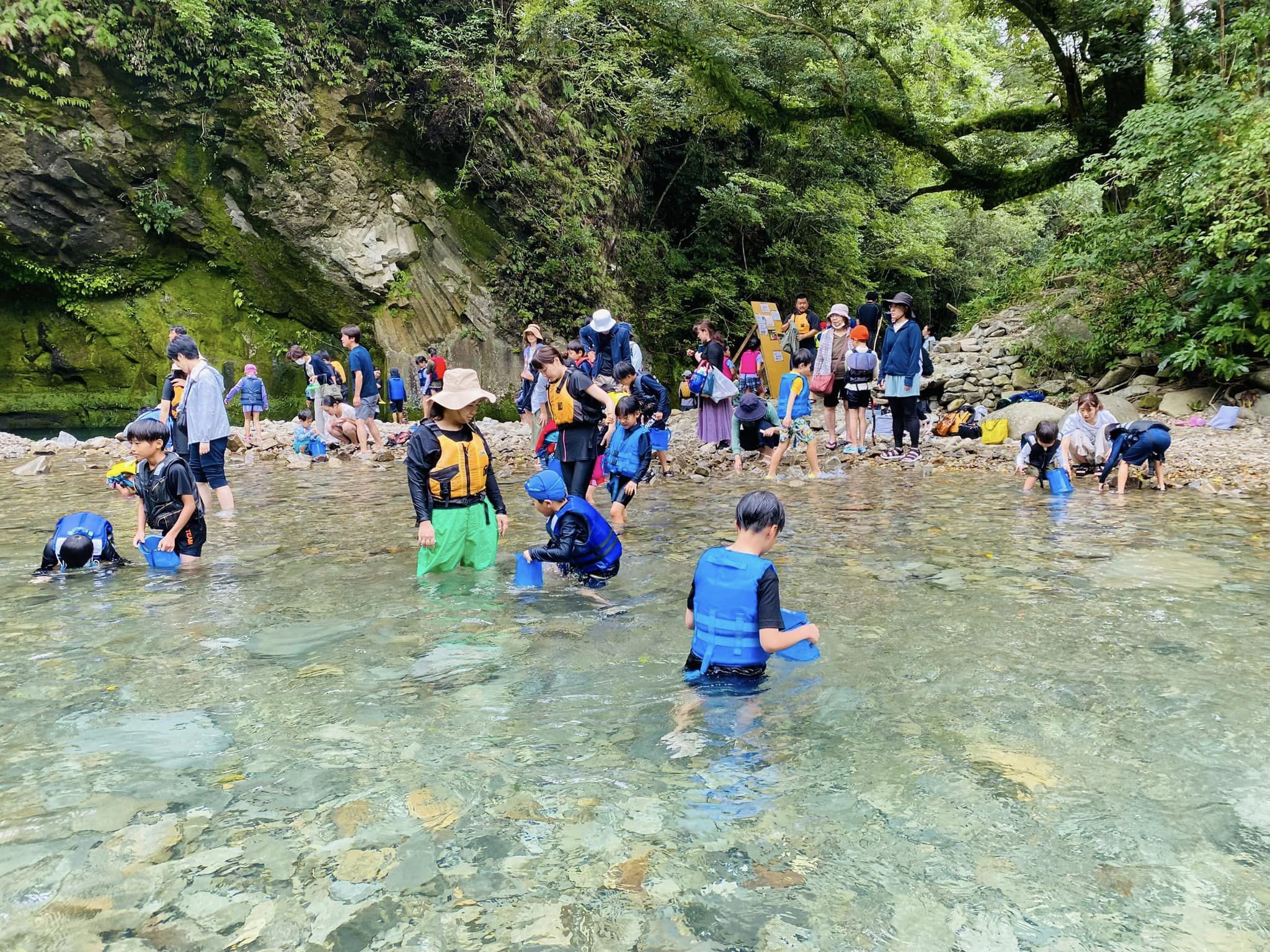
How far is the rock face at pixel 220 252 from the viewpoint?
66.2ft

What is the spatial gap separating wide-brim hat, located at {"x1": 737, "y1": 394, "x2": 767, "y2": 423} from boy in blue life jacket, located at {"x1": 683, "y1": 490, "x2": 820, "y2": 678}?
720cm

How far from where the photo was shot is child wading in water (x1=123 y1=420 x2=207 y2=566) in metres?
6.67

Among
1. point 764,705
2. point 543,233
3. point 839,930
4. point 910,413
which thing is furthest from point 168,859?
point 543,233

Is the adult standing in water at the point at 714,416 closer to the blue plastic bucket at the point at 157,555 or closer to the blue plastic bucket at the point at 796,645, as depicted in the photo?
the blue plastic bucket at the point at 157,555

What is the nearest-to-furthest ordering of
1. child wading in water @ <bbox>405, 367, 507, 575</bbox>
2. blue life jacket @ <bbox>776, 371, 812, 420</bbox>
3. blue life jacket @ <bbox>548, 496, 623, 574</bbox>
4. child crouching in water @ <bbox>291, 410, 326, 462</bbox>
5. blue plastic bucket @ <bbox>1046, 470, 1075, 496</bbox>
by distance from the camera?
child wading in water @ <bbox>405, 367, 507, 575</bbox>
blue life jacket @ <bbox>548, 496, 623, 574</bbox>
blue plastic bucket @ <bbox>1046, 470, 1075, 496</bbox>
blue life jacket @ <bbox>776, 371, 812, 420</bbox>
child crouching in water @ <bbox>291, 410, 326, 462</bbox>

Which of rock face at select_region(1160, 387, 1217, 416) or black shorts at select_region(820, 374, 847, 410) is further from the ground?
black shorts at select_region(820, 374, 847, 410)

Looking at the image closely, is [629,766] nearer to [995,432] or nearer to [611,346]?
[611,346]

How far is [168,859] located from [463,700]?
1.63 metres

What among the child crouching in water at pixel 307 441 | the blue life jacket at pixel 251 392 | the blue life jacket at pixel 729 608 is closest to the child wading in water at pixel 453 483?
the blue life jacket at pixel 729 608

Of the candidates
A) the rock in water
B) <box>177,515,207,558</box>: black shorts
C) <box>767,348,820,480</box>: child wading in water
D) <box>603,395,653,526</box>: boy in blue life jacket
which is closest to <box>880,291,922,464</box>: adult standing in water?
<box>767,348,820,480</box>: child wading in water

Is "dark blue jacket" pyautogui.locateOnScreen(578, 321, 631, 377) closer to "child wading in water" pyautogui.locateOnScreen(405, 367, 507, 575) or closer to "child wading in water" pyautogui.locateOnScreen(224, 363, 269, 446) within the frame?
"child wading in water" pyautogui.locateOnScreen(405, 367, 507, 575)

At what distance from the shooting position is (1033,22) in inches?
775

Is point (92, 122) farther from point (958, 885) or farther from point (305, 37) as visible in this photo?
point (958, 885)

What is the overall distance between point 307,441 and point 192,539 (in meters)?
8.78
